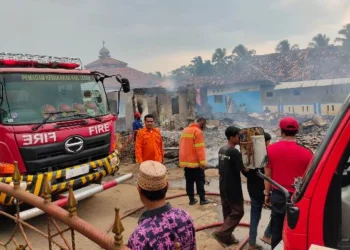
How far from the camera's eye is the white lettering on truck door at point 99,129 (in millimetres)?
5873

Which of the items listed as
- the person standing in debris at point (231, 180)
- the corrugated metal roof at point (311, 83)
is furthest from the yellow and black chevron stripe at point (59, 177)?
the corrugated metal roof at point (311, 83)

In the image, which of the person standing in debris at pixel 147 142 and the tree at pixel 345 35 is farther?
the tree at pixel 345 35

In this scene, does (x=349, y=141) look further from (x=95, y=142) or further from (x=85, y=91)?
(x=85, y=91)

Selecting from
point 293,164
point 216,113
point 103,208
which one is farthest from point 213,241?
point 216,113

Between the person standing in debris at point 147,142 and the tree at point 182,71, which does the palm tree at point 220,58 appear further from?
the person standing in debris at point 147,142

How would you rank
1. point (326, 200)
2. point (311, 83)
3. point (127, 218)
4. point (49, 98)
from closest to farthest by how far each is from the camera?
point (326, 200) → point (49, 98) → point (127, 218) → point (311, 83)

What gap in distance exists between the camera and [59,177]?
5316mm

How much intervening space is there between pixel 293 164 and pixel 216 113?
1021 inches

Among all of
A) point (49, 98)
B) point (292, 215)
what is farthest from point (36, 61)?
point (292, 215)

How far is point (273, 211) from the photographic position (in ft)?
11.1

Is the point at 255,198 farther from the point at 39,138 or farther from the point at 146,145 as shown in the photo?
the point at 39,138

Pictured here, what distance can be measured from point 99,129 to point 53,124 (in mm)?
927

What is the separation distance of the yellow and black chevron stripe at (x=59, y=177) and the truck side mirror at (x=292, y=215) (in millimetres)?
3885

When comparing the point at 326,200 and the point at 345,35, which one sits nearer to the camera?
the point at 326,200
